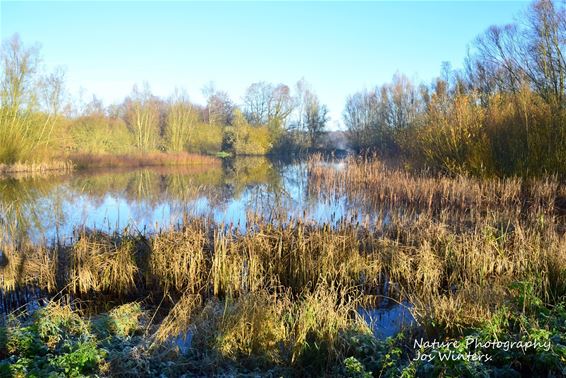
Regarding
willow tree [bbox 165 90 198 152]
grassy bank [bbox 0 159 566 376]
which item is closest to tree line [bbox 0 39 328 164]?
willow tree [bbox 165 90 198 152]

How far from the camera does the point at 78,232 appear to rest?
6.32 meters

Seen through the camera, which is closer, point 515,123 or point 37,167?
point 515,123

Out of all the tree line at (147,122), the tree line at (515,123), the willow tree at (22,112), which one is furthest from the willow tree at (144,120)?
the tree line at (515,123)

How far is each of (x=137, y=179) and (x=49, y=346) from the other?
20.0m

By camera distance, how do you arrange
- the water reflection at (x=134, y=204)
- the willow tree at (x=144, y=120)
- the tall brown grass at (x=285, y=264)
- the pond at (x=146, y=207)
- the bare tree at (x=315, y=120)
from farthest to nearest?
1. the bare tree at (x=315, y=120)
2. the willow tree at (x=144, y=120)
3. the water reflection at (x=134, y=204)
4. the pond at (x=146, y=207)
5. the tall brown grass at (x=285, y=264)

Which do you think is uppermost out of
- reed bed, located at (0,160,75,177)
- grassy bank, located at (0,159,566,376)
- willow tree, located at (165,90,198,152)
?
willow tree, located at (165,90,198,152)

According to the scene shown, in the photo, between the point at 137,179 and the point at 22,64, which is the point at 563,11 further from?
the point at 22,64

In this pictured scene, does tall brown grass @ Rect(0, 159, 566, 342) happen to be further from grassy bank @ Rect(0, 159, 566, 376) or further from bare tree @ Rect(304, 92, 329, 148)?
bare tree @ Rect(304, 92, 329, 148)

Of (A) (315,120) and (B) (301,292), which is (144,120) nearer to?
(A) (315,120)

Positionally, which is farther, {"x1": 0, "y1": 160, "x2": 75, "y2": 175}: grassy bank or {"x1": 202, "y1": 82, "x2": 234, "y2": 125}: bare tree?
{"x1": 202, "y1": 82, "x2": 234, "y2": 125}: bare tree

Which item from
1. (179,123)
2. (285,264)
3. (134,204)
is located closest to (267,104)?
(179,123)

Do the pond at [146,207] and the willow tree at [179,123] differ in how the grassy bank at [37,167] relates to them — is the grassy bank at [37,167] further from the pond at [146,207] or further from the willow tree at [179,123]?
the willow tree at [179,123]

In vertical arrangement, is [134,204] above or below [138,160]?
below

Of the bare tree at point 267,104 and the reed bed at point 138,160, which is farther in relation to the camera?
the bare tree at point 267,104
